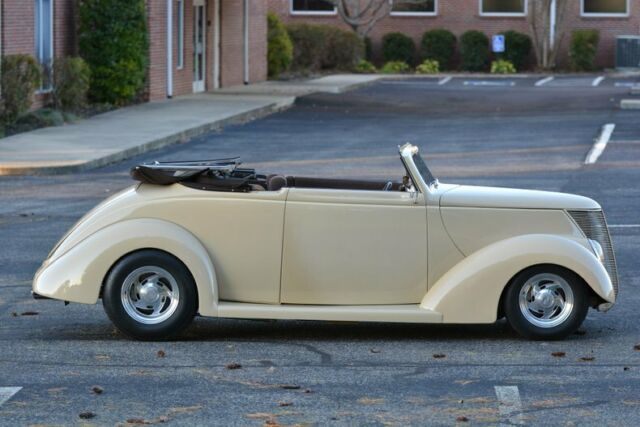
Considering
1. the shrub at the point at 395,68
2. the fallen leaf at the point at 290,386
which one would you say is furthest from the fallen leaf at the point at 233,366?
the shrub at the point at 395,68

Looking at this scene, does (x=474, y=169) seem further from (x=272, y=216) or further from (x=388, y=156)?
(x=272, y=216)

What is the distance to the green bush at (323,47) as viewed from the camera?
49281mm

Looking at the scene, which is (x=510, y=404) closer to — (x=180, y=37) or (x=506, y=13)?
(x=180, y=37)

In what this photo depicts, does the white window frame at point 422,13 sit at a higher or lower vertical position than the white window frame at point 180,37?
higher

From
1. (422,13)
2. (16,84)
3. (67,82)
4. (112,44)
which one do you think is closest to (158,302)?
(16,84)

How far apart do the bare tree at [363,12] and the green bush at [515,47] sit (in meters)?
3.46

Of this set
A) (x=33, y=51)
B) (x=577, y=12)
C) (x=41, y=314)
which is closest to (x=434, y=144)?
(x=33, y=51)

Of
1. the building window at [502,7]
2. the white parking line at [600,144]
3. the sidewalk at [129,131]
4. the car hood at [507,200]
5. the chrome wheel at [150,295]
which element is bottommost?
Answer: the white parking line at [600,144]

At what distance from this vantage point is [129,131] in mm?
23984

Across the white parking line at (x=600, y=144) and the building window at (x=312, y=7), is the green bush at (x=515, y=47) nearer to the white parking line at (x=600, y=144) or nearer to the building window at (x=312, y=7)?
the building window at (x=312, y=7)

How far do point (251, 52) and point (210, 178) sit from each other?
33060 mm

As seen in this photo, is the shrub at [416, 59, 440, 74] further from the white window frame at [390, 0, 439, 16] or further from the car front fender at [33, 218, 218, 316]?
the car front fender at [33, 218, 218, 316]

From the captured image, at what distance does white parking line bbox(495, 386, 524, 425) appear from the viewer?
6679 mm

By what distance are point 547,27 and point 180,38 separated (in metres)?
20.2
